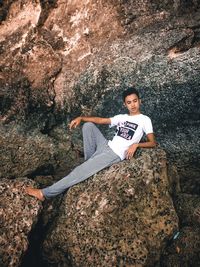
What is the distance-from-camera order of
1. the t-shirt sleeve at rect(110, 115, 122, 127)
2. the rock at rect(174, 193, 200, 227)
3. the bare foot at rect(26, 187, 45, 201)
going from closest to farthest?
the rock at rect(174, 193, 200, 227) → the bare foot at rect(26, 187, 45, 201) → the t-shirt sleeve at rect(110, 115, 122, 127)

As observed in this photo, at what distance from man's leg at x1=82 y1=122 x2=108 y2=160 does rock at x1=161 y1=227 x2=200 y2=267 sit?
1949 millimetres

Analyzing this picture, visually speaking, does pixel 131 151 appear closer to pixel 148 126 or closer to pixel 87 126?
pixel 148 126

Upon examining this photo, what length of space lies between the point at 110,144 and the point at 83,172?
0.65 m

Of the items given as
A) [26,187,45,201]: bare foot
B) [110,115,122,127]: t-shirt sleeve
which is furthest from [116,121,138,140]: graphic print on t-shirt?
[26,187,45,201]: bare foot

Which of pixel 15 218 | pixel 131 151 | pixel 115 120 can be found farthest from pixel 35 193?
pixel 115 120

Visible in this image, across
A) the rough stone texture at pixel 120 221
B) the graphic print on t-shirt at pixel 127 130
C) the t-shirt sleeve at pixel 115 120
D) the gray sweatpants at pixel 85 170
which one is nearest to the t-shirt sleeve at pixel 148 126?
the graphic print on t-shirt at pixel 127 130

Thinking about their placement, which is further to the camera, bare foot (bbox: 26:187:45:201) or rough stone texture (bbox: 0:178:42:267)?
bare foot (bbox: 26:187:45:201)

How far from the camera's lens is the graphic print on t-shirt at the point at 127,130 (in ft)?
17.8

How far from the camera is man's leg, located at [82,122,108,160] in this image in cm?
561

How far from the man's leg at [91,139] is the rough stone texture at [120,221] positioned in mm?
714

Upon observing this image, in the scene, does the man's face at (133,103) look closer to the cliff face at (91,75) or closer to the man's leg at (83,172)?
the cliff face at (91,75)

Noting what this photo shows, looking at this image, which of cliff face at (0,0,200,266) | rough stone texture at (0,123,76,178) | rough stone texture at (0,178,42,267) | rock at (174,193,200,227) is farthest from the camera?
rough stone texture at (0,123,76,178)

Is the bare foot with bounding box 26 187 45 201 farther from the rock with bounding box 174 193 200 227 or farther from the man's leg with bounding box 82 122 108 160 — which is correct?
the rock with bounding box 174 193 200 227

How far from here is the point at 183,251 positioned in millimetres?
4672
